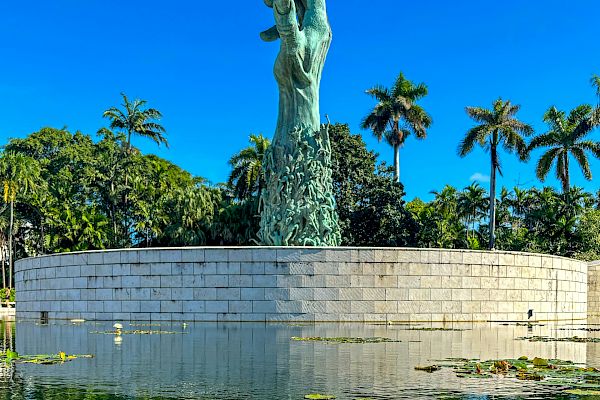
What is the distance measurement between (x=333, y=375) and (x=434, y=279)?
1336 centimetres

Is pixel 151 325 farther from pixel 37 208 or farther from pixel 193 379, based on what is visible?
pixel 37 208

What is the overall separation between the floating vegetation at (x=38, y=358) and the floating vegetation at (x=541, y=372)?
517cm

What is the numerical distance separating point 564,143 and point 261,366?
3856 cm

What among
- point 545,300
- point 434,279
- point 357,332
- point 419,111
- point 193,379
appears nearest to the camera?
point 193,379

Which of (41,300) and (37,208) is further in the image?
(37,208)

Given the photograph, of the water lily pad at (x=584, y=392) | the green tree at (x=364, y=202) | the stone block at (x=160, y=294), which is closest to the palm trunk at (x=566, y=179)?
the green tree at (x=364, y=202)

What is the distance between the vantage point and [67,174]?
169 ft

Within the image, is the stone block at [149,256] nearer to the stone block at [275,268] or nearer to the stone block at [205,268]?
the stone block at [205,268]

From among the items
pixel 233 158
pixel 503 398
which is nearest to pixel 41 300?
pixel 503 398

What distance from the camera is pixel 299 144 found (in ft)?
89.8

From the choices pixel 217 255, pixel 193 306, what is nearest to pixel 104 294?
pixel 193 306

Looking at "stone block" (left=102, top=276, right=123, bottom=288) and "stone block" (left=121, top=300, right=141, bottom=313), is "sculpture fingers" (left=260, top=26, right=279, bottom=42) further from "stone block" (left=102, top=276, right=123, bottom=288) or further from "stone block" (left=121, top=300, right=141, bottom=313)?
"stone block" (left=121, top=300, right=141, bottom=313)

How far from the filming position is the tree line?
143 ft

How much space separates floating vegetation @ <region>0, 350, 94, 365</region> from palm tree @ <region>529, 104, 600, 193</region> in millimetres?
38015
